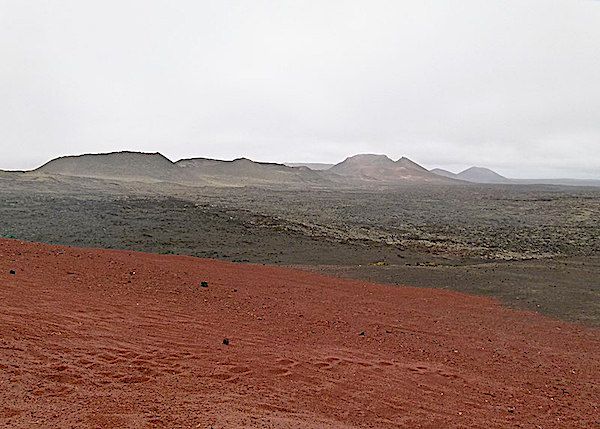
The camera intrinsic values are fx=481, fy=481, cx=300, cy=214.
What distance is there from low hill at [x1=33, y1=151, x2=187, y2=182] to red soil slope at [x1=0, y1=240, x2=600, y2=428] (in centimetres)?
9006

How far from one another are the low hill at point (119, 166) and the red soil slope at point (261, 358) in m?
90.1

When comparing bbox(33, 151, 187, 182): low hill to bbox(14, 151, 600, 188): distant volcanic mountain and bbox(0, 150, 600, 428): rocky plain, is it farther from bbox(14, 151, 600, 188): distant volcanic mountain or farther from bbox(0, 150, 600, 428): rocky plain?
bbox(0, 150, 600, 428): rocky plain

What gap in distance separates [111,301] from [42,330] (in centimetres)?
224

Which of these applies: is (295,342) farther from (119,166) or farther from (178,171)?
(178,171)

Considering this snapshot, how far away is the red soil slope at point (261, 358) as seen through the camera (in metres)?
4.92

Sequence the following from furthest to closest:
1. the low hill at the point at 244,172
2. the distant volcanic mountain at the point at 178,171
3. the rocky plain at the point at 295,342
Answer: the low hill at the point at 244,172 < the distant volcanic mountain at the point at 178,171 < the rocky plain at the point at 295,342

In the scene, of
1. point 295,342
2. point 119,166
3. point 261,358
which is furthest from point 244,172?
point 261,358

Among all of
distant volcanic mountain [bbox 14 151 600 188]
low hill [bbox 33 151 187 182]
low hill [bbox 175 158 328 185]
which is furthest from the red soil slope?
low hill [bbox 175 158 328 185]

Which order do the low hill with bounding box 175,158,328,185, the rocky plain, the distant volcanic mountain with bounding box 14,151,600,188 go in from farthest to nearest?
the low hill with bounding box 175,158,328,185 → the distant volcanic mountain with bounding box 14,151,600,188 → the rocky plain

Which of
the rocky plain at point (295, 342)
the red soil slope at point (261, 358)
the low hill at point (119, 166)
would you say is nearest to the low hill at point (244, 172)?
the low hill at point (119, 166)

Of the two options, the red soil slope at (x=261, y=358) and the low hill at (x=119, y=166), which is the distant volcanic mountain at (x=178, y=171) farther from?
the red soil slope at (x=261, y=358)

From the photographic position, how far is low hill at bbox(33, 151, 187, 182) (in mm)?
98562

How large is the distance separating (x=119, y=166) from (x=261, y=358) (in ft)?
343

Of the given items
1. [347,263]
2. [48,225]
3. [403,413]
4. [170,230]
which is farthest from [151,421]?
[48,225]
